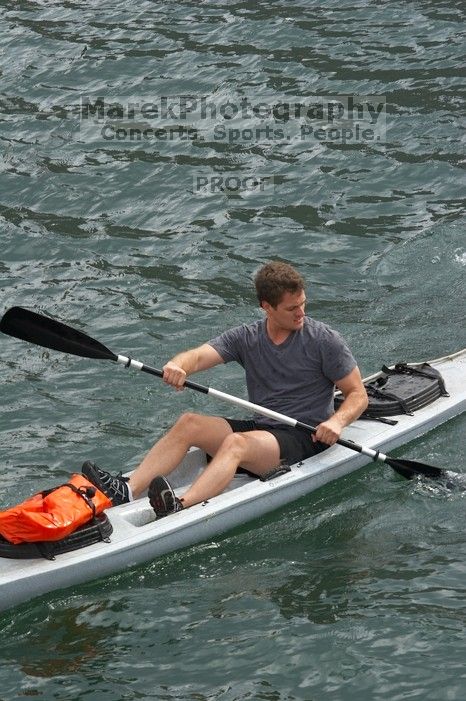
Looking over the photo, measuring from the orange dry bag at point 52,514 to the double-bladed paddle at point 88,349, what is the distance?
3.66ft

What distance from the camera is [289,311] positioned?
27.1 ft

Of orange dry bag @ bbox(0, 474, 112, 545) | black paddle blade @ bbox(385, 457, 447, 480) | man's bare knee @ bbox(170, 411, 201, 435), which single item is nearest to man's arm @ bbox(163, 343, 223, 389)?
man's bare knee @ bbox(170, 411, 201, 435)

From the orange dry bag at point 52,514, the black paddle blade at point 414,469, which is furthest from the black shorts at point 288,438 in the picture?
the orange dry bag at point 52,514

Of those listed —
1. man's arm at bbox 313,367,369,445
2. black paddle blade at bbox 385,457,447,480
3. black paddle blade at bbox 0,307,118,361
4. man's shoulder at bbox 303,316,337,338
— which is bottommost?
black paddle blade at bbox 385,457,447,480

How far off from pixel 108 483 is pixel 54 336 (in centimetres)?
113

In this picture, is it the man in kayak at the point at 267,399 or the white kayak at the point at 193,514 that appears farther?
the man in kayak at the point at 267,399

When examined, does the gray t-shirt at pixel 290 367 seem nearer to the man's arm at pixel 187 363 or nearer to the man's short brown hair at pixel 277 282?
the man's arm at pixel 187 363

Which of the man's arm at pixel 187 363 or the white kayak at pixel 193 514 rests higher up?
the man's arm at pixel 187 363

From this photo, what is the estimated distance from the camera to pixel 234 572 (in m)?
7.84

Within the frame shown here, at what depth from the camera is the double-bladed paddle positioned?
847cm

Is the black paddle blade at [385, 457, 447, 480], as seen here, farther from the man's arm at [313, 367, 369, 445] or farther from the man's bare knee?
the man's bare knee

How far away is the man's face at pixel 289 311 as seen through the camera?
26.9 feet

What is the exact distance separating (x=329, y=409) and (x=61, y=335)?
6.19 ft

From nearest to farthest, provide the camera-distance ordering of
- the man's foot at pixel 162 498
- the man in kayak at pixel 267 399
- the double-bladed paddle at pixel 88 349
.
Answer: the man's foot at pixel 162 498 → the man in kayak at pixel 267 399 → the double-bladed paddle at pixel 88 349
